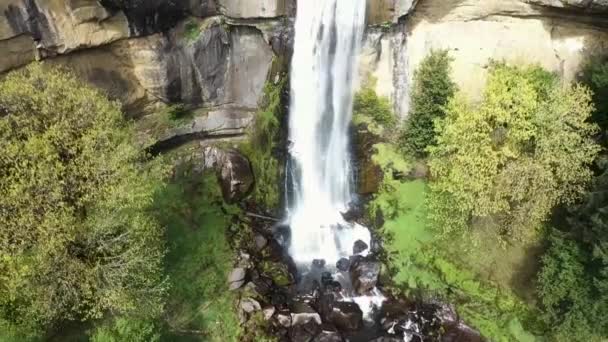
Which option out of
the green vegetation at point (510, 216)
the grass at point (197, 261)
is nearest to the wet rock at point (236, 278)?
the grass at point (197, 261)

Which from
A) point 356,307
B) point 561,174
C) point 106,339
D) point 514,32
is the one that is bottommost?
point 356,307

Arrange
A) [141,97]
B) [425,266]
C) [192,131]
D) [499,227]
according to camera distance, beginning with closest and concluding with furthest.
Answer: [499,227] → [425,266] → [141,97] → [192,131]

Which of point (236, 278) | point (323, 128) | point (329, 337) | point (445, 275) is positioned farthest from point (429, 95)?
point (236, 278)

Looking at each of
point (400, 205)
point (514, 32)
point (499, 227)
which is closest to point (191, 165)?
point (400, 205)

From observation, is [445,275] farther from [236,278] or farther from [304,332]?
[236,278]

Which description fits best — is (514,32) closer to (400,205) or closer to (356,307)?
(400,205)

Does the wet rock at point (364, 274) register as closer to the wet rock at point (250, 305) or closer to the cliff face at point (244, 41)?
the wet rock at point (250, 305)

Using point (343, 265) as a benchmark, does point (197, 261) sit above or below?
above
